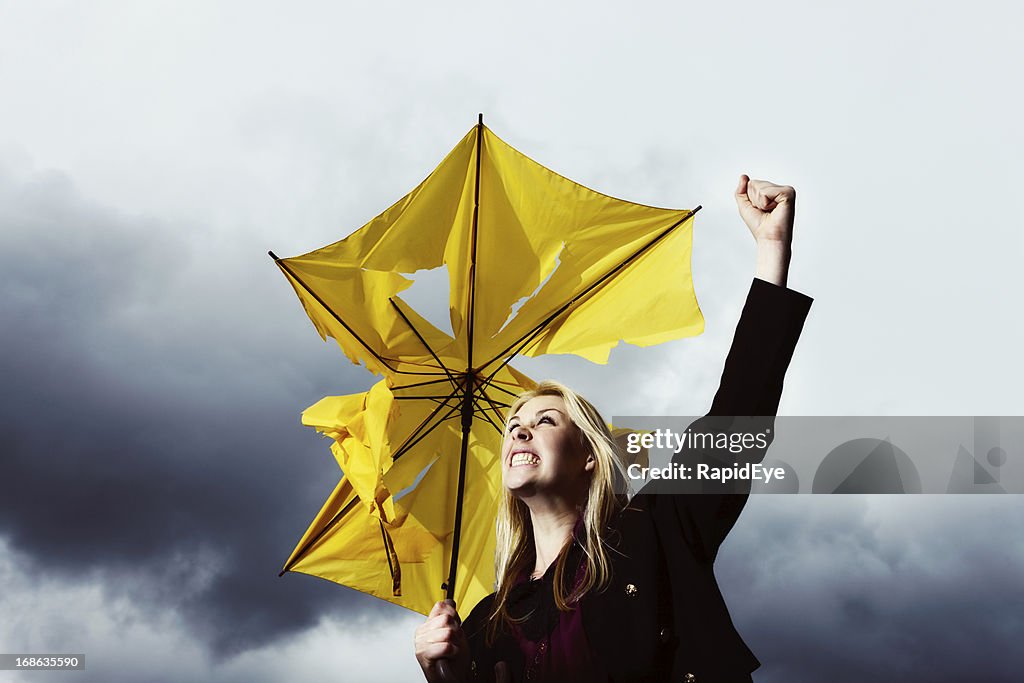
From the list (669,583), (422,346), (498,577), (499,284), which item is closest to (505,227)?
(499,284)

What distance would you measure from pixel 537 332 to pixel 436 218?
99cm

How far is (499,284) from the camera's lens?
5566mm

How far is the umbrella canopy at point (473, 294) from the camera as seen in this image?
5.09m

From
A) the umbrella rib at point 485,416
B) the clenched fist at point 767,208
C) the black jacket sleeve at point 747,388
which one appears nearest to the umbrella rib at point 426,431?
the umbrella rib at point 485,416

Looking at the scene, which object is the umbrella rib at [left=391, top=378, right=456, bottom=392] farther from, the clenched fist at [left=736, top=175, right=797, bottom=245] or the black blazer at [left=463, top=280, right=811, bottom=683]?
the clenched fist at [left=736, top=175, right=797, bottom=245]

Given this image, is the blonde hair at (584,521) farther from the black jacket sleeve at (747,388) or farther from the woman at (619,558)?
the black jacket sleeve at (747,388)

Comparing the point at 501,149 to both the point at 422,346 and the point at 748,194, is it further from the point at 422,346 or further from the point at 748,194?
the point at 748,194

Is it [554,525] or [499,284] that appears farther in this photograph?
[499,284]

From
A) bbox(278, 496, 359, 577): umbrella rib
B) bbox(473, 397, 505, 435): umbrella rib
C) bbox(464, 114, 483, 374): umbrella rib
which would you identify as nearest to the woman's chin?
bbox(464, 114, 483, 374): umbrella rib

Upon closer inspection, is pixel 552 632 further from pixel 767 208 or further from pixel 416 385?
pixel 416 385

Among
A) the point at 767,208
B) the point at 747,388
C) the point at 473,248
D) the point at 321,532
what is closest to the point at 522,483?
the point at 747,388

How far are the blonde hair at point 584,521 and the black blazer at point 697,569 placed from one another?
0.10 metres

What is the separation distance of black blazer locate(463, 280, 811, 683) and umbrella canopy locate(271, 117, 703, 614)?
1.46 meters

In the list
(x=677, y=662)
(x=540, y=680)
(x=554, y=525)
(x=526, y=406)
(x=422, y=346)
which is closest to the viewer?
(x=677, y=662)
